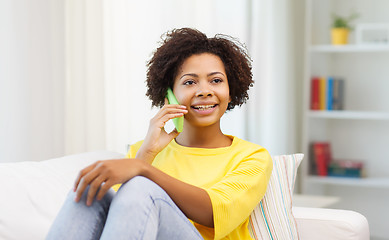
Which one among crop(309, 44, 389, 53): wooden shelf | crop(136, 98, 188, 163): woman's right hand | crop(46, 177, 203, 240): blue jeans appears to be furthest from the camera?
crop(309, 44, 389, 53): wooden shelf

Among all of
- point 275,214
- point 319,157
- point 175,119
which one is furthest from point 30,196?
point 319,157

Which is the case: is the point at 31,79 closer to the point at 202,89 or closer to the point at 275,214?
the point at 202,89

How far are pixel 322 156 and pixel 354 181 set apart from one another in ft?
0.89

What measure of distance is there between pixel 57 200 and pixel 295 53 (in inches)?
108

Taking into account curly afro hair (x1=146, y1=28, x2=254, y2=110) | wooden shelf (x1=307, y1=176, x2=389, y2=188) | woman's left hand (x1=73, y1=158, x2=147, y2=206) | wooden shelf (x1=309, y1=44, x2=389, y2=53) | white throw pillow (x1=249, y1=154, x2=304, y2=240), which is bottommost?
wooden shelf (x1=307, y1=176, x2=389, y2=188)

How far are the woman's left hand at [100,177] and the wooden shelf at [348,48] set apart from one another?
2.80 m

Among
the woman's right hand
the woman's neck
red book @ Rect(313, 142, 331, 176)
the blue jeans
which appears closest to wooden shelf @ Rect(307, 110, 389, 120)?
red book @ Rect(313, 142, 331, 176)

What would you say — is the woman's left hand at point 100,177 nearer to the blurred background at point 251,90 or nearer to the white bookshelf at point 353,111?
the blurred background at point 251,90

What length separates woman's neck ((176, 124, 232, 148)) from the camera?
5.49 ft

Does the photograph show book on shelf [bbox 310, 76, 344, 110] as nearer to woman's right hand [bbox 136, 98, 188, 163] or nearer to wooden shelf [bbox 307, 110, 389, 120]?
wooden shelf [bbox 307, 110, 389, 120]

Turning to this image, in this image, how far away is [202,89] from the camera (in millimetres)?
1596

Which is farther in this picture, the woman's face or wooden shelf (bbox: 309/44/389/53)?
wooden shelf (bbox: 309/44/389/53)

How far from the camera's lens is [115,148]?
2346 mm

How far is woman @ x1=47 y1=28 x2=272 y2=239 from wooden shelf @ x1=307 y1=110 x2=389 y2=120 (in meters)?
2.13
